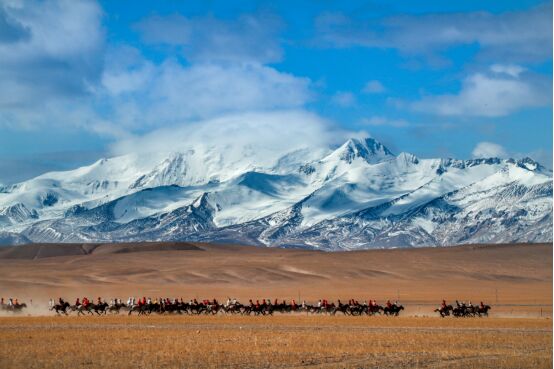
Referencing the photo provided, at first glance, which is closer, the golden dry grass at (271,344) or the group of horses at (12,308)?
the golden dry grass at (271,344)

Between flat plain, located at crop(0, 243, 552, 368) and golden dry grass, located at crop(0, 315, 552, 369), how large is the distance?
51 millimetres

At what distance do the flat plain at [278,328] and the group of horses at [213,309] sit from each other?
2.57 metres

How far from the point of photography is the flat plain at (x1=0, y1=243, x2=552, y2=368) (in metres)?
36.4

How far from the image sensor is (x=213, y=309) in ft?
251

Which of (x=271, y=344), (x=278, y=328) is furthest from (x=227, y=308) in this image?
(x=271, y=344)

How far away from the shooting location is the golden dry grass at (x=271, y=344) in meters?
35.3

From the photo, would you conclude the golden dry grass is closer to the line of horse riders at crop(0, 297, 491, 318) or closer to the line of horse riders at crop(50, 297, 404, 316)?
the line of horse riders at crop(0, 297, 491, 318)

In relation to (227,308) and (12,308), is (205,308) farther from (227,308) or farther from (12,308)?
(12,308)

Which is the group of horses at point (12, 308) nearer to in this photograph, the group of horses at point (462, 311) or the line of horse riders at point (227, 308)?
the line of horse riders at point (227, 308)

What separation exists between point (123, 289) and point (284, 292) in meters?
19.8

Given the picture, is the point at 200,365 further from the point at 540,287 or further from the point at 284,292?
the point at 540,287

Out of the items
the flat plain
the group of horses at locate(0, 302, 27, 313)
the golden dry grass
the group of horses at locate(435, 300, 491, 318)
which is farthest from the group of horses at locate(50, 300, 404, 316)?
the golden dry grass

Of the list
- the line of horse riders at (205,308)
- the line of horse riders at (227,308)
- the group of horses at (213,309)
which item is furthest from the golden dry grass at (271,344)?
the group of horses at (213,309)

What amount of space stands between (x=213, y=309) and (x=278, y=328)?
21.6 m
